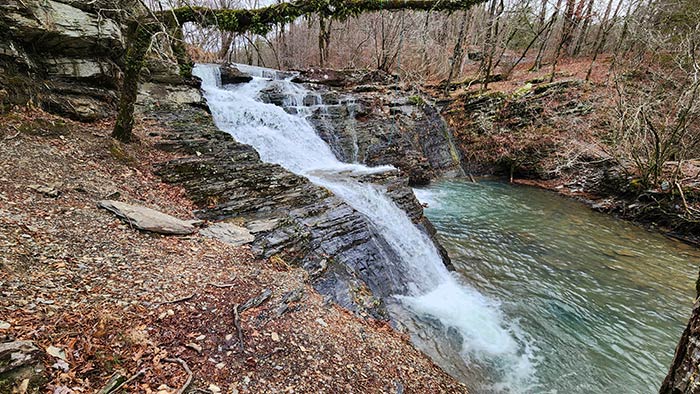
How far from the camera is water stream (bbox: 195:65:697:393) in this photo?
476 cm

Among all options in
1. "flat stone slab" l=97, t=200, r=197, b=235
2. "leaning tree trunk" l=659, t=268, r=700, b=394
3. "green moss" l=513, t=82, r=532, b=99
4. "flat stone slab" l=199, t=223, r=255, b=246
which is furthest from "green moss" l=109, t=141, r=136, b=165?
"green moss" l=513, t=82, r=532, b=99

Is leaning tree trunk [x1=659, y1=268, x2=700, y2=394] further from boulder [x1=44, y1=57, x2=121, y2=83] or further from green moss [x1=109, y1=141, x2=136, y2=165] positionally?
boulder [x1=44, y1=57, x2=121, y2=83]

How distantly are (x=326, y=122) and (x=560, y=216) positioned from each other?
9840mm

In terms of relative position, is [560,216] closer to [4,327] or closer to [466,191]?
[466,191]

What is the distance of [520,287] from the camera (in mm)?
6770

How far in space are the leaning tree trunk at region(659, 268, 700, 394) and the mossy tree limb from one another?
17.6 feet

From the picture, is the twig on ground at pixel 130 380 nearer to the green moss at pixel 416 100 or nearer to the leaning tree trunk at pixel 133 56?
the leaning tree trunk at pixel 133 56

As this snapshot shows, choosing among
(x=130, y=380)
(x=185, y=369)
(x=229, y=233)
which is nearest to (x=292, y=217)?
(x=229, y=233)

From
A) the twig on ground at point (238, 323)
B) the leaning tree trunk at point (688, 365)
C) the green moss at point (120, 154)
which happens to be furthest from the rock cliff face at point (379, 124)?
the leaning tree trunk at point (688, 365)

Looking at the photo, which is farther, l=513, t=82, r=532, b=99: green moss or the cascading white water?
l=513, t=82, r=532, b=99: green moss

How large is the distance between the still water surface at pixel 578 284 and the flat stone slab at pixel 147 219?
16.1 ft

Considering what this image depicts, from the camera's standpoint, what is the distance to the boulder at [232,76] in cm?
1522

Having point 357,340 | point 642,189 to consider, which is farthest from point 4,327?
point 642,189

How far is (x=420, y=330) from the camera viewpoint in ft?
16.5
